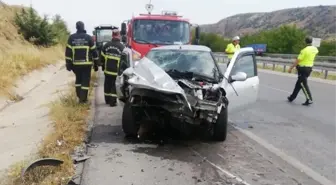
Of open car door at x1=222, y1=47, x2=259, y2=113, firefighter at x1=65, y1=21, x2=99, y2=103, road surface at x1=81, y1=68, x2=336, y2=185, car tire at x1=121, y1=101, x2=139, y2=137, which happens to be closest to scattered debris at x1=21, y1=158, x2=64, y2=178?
road surface at x1=81, y1=68, x2=336, y2=185

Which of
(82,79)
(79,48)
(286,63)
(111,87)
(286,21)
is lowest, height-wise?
(286,63)

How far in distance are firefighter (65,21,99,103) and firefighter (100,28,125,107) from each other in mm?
357

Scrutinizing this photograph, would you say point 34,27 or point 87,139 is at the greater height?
point 34,27

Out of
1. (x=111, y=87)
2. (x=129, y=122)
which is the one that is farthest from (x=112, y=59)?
(x=129, y=122)

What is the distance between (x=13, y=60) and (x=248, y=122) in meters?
13.1

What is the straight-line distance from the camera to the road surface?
17.5 feet

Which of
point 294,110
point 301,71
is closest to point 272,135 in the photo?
point 294,110

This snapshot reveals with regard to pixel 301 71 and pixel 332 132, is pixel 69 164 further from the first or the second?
pixel 301 71

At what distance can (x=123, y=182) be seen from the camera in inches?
201

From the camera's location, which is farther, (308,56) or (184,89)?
(308,56)

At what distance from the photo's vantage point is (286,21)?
128m

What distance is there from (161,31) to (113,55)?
407cm

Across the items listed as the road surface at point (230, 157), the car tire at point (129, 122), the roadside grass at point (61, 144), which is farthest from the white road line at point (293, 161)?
the roadside grass at point (61, 144)

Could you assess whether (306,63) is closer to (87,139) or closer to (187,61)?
(187,61)
